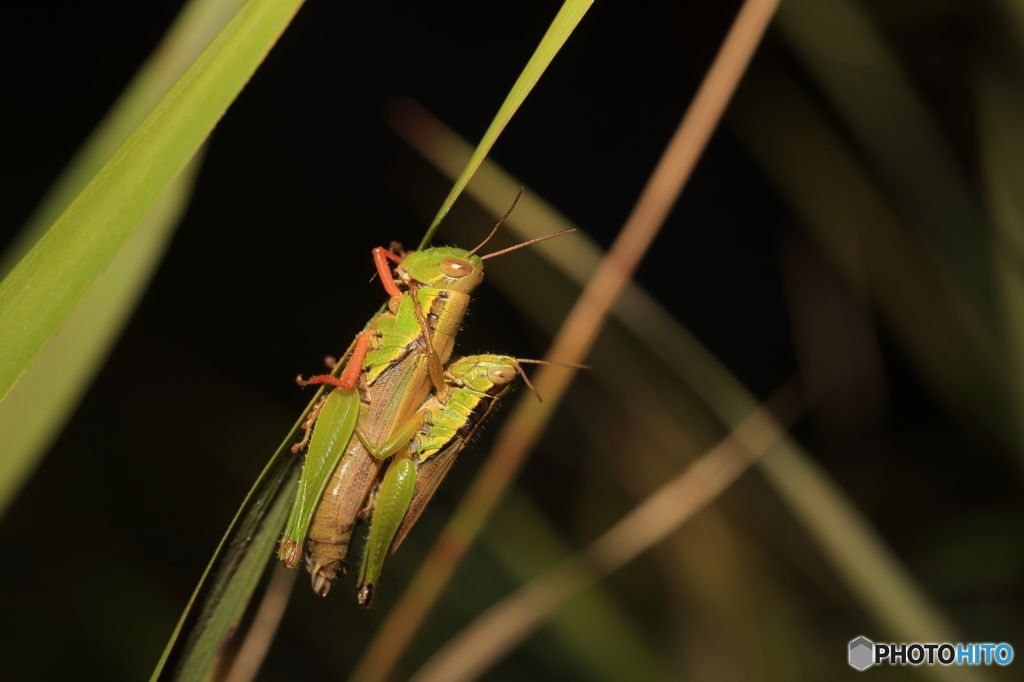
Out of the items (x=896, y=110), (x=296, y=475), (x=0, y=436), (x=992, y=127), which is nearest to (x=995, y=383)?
(x=992, y=127)

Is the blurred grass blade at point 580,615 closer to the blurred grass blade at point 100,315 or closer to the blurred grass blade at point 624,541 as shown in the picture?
the blurred grass blade at point 624,541

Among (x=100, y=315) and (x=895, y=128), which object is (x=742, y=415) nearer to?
(x=895, y=128)

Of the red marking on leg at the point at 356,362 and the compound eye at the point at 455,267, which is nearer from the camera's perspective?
the red marking on leg at the point at 356,362

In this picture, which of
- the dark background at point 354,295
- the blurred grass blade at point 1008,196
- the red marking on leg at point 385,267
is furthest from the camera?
the dark background at point 354,295

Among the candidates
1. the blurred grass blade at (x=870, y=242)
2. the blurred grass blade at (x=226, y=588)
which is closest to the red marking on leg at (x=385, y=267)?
the blurred grass blade at (x=226, y=588)

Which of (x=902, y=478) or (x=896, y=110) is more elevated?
(x=896, y=110)

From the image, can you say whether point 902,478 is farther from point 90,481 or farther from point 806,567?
point 90,481
